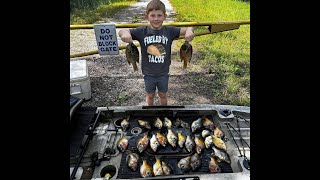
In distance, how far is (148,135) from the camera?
3721 millimetres

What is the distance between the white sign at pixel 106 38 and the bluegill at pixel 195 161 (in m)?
2.81

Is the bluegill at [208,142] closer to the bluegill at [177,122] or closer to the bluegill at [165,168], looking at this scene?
the bluegill at [177,122]

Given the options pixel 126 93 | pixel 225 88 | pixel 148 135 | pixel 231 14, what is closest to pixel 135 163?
pixel 148 135

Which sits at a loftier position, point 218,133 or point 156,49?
point 156,49

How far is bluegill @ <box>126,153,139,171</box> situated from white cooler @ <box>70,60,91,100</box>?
302 centimetres

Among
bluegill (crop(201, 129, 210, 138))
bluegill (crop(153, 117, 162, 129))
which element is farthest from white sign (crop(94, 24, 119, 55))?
bluegill (crop(201, 129, 210, 138))

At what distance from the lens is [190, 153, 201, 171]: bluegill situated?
3136mm

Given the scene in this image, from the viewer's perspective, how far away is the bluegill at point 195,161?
314 cm

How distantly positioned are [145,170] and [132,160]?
0.23 meters

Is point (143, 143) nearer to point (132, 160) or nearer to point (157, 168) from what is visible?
point (132, 160)

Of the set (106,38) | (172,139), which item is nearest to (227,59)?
(106,38)

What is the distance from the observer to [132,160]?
3.22 meters
